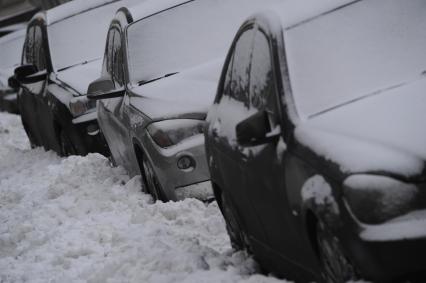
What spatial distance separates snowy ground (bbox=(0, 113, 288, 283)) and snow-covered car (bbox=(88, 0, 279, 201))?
0.23m

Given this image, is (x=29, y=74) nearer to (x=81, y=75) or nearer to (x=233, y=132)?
(x=81, y=75)

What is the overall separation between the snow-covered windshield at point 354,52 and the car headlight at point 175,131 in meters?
2.54

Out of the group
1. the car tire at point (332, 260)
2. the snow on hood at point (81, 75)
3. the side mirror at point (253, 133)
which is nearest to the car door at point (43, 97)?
the snow on hood at point (81, 75)

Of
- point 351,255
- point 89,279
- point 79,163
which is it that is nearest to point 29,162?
point 79,163

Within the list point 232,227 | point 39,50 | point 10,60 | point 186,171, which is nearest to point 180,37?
point 186,171

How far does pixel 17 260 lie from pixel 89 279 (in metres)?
1.49

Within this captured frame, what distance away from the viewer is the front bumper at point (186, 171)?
7.72 meters

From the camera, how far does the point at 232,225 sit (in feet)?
21.0

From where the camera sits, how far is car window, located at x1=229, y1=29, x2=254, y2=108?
569 centimetres

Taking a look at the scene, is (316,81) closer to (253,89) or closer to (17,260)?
(253,89)

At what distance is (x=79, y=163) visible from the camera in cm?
1120

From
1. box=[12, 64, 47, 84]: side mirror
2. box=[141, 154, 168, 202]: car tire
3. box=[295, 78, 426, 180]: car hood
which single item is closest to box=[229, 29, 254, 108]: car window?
box=[295, 78, 426, 180]: car hood

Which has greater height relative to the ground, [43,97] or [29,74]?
[29,74]

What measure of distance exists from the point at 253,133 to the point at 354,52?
2.40 ft
